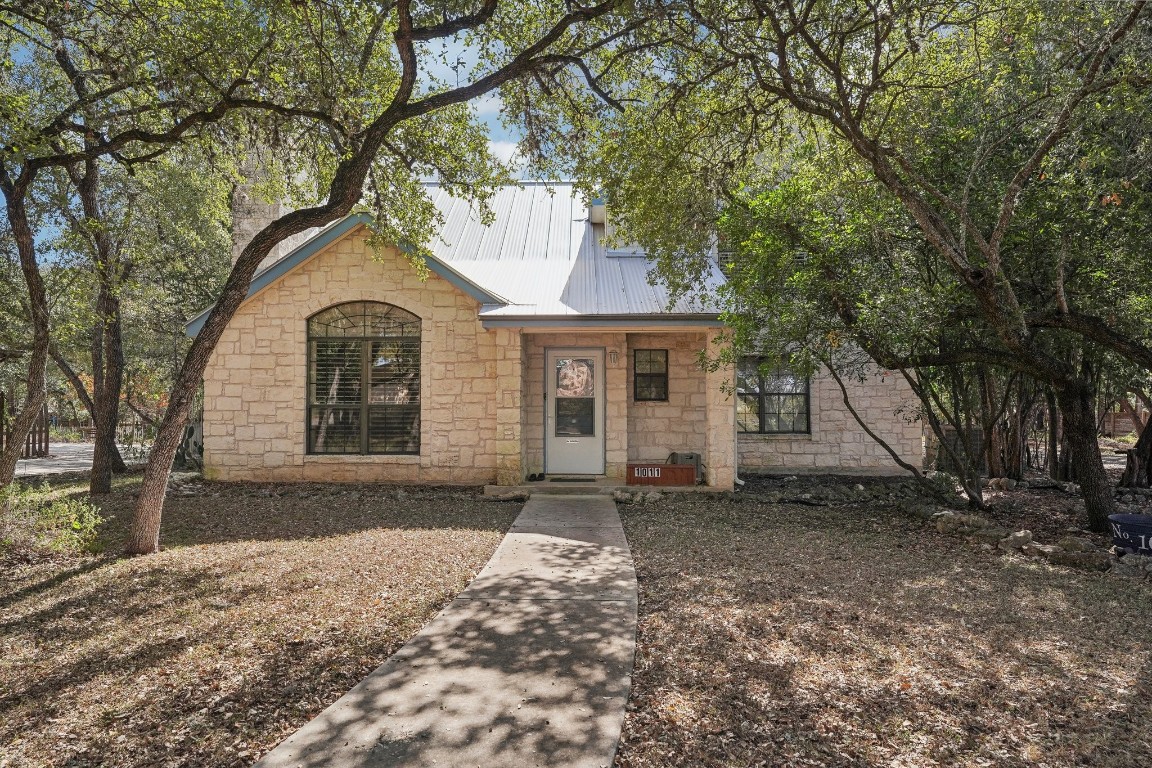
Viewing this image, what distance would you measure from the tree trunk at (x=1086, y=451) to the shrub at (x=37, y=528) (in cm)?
1003

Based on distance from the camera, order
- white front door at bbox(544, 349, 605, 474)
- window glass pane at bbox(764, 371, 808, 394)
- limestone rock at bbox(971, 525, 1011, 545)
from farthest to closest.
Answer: window glass pane at bbox(764, 371, 808, 394) < white front door at bbox(544, 349, 605, 474) < limestone rock at bbox(971, 525, 1011, 545)

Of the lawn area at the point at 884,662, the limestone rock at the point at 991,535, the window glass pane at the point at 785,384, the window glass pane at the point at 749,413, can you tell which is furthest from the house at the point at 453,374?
the lawn area at the point at 884,662

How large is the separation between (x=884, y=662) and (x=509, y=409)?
7.33m

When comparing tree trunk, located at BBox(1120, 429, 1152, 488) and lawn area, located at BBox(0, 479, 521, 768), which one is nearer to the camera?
lawn area, located at BBox(0, 479, 521, 768)

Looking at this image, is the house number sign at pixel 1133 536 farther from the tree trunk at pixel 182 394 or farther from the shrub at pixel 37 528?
the shrub at pixel 37 528

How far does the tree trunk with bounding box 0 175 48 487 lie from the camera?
255 inches

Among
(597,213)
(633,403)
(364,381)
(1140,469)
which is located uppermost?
(597,213)

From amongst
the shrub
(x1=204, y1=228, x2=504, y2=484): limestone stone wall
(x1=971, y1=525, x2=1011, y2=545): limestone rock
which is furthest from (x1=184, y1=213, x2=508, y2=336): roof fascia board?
(x1=971, y1=525, x2=1011, y2=545): limestone rock

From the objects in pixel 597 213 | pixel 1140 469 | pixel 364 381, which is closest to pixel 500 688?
pixel 364 381

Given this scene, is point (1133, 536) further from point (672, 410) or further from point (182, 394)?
point (182, 394)

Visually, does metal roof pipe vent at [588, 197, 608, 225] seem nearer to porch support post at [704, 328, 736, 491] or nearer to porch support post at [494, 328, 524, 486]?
porch support post at [494, 328, 524, 486]

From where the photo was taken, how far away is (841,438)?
12703mm

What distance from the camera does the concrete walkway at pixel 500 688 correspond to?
286 cm

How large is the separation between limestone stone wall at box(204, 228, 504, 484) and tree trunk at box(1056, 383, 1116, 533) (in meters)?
7.56
